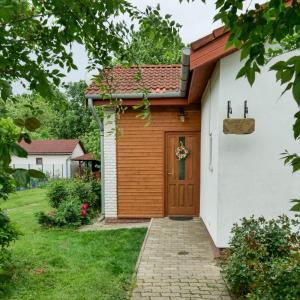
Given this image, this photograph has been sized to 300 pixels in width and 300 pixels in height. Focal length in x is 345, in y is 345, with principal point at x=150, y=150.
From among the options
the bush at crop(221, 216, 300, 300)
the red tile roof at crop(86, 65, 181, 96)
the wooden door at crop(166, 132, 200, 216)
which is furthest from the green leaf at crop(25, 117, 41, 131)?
the wooden door at crop(166, 132, 200, 216)

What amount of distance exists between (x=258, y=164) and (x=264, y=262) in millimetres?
1926

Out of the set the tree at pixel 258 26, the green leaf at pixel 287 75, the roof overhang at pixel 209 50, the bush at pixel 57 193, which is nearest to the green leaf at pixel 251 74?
the tree at pixel 258 26

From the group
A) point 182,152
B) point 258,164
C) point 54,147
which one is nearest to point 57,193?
point 182,152

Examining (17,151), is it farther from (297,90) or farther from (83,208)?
(83,208)

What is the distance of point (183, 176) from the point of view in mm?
8617

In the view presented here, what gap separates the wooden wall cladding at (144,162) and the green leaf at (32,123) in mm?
7348

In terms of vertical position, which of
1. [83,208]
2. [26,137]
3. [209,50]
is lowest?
[83,208]

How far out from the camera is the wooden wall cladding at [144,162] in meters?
8.43

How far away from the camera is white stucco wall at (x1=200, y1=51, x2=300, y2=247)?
5375 mm

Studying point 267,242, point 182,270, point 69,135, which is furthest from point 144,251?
point 69,135

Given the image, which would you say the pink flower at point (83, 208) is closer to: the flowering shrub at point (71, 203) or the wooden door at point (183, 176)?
the flowering shrub at point (71, 203)

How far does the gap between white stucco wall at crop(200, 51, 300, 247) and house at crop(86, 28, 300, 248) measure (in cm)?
2

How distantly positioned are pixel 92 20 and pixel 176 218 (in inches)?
277

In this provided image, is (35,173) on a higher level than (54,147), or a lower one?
higher
